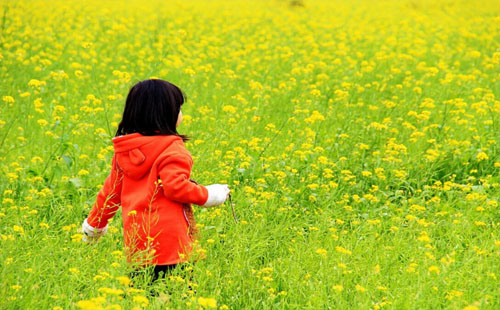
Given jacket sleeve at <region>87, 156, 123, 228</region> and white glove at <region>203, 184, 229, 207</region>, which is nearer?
white glove at <region>203, 184, 229, 207</region>

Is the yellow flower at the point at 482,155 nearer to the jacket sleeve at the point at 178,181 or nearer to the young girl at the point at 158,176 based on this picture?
the young girl at the point at 158,176

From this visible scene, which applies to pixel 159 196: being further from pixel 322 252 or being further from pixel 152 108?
pixel 322 252

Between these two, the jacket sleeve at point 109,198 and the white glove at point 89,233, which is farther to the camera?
the white glove at point 89,233

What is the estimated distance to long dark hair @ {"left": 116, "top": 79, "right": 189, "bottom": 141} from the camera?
3201mm

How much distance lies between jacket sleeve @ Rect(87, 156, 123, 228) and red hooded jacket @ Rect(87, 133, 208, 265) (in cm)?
12

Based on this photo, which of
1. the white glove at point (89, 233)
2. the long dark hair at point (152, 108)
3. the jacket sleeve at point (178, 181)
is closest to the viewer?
the jacket sleeve at point (178, 181)

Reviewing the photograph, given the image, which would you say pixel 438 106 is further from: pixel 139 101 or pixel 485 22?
pixel 485 22

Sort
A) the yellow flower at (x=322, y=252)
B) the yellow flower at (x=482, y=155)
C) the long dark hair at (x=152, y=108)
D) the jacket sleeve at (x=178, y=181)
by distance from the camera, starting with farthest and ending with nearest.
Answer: the yellow flower at (x=482, y=155), the yellow flower at (x=322, y=252), the long dark hair at (x=152, y=108), the jacket sleeve at (x=178, y=181)

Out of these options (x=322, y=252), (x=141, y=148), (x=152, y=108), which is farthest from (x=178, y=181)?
(x=322, y=252)

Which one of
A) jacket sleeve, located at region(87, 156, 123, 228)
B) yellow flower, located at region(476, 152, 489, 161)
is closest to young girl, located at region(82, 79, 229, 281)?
jacket sleeve, located at region(87, 156, 123, 228)

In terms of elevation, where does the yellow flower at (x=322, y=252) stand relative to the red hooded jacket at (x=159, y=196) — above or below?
below

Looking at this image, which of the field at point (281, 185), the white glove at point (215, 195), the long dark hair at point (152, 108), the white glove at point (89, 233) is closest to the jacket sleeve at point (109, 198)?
the white glove at point (89, 233)

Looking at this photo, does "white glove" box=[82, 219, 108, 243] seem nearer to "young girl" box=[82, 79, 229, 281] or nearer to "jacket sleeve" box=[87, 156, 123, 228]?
"jacket sleeve" box=[87, 156, 123, 228]

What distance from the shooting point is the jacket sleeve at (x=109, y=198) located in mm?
3383
